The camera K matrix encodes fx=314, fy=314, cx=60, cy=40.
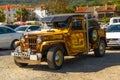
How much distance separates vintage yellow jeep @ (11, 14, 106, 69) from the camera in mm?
11821

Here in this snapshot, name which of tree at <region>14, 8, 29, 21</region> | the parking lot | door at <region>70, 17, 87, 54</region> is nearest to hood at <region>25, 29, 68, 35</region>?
door at <region>70, 17, 87, 54</region>

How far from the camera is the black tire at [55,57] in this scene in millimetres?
11594

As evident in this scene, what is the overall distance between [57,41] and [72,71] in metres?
1.33

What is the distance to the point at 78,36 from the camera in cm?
1323

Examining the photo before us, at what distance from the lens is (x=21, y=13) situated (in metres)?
110

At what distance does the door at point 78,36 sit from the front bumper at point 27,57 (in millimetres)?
Answer: 1847

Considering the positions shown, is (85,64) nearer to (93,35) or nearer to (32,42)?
(93,35)

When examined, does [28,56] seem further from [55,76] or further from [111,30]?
[111,30]

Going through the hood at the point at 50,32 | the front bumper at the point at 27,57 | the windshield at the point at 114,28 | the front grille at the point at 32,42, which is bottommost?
the windshield at the point at 114,28

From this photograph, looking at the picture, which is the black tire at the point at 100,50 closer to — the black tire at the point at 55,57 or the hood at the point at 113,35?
the hood at the point at 113,35

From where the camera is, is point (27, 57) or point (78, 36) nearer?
point (27, 57)

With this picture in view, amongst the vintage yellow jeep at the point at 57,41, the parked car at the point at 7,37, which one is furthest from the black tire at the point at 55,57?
the parked car at the point at 7,37

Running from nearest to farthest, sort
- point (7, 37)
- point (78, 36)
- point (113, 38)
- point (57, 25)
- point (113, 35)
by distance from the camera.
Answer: point (78, 36)
point (57, 25)
point (113, 38)
point (113, 35)
point (7, 37)

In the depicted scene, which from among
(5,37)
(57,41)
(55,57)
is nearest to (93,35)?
(57,41)
